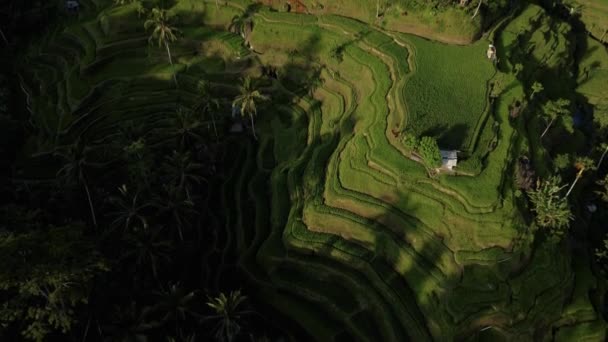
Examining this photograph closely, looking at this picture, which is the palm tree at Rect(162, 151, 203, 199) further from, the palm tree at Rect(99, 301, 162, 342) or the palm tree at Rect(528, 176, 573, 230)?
the palm tree at Rect(528, 176, 573, 230)

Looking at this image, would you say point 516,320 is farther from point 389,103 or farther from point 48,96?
point 48,96

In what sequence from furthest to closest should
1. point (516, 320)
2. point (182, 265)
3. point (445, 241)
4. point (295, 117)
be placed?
point (295, 117) → point (182, 265) → point (445, 241) → point (516, 320)

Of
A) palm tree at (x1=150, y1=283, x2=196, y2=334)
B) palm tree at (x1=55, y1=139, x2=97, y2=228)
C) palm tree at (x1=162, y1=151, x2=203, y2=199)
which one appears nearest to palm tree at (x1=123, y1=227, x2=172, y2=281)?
palm tree at (x1=150, y1=283, x2=196, y2=334)

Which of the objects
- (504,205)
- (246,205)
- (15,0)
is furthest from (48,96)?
(504,205)

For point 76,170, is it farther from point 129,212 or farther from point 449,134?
point 449,134

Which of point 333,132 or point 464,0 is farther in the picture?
point 464,0

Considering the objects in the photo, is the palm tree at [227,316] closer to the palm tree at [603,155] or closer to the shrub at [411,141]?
the shrub at [411,141]

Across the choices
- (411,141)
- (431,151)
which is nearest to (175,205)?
(411,141)
